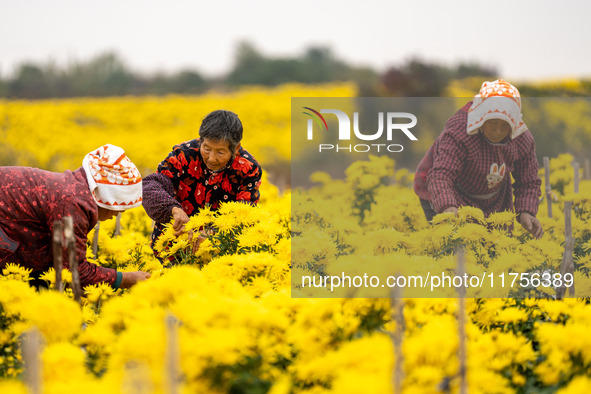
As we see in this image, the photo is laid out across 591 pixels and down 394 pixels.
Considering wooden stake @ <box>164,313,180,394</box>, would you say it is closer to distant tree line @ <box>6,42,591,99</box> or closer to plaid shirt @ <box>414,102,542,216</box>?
plaid shirt @ <box>414,102,542,216</box>

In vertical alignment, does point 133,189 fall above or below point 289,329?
above

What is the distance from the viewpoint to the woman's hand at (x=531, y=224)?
3061 millimetres

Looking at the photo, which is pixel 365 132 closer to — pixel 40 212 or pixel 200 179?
pixel 200 179

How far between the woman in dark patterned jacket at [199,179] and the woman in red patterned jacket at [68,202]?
0.44 metres

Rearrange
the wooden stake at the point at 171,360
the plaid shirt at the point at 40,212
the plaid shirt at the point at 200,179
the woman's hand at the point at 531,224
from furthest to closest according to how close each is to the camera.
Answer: the plaid shirt at the point at 200,179 < the woman's hand at the point at 531,224 < the plaid shirt at the point at 40,212 < the wooden stake at the point at 171,360

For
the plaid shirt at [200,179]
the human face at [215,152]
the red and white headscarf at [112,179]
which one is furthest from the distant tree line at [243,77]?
the red and white headscarf at [112,179]

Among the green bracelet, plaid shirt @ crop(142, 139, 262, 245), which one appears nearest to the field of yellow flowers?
the green bracelet

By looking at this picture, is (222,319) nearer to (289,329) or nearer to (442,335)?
(289,329)

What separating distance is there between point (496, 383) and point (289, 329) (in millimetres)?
567

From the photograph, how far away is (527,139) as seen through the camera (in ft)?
10.2

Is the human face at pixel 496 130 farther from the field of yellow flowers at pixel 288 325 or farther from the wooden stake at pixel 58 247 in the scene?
the wooden stake at pixel 58 247

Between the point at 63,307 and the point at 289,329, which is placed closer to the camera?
the point at 63,307

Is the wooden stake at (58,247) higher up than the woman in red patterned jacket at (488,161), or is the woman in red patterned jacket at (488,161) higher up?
the woman in red patterned jacket at (488,161)

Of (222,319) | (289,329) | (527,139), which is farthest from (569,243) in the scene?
(222,319)
